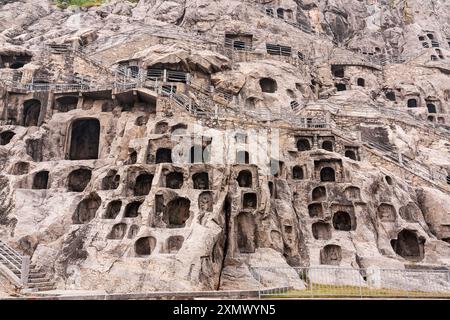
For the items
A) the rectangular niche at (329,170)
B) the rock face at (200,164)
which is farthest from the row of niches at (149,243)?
the rectangular niche at (329,170)

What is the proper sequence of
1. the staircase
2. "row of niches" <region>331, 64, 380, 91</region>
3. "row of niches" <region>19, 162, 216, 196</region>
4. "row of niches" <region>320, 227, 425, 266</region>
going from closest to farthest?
the staircase < "row of niches" <region>19, 162, 216, 196</region> < "row of niches" <region>320, 227, 425, 266</region> < "row of niches" <region>331, 64, 380, 91</region>

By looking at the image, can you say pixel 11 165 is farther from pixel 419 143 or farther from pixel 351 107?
pixel 419 143

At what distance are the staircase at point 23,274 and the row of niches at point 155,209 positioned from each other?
4.20m

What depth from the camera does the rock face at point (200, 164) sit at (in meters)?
20.4

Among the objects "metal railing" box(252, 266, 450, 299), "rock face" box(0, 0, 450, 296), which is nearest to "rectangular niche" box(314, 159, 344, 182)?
"rock face" box(0, 0, 450, 296)

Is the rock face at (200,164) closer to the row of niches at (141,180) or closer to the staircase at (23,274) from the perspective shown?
the row of niches at (141,180)

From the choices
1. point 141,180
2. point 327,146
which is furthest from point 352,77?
point 141,180

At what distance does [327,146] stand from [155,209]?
48.0 feet

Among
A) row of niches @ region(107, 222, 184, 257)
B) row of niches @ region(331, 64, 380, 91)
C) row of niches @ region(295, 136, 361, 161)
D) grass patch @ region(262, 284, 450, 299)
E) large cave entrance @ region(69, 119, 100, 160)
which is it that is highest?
row of niches @ region(331, 64, 380, 91)

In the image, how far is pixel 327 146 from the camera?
29.7 metres

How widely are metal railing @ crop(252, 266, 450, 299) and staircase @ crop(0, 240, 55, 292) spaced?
10.0 meters

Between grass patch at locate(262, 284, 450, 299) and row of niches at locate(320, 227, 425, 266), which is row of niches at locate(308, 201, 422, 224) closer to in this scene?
row of niches at locate(320, 227, 425, 266)

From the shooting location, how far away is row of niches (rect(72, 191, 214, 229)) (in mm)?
21250
